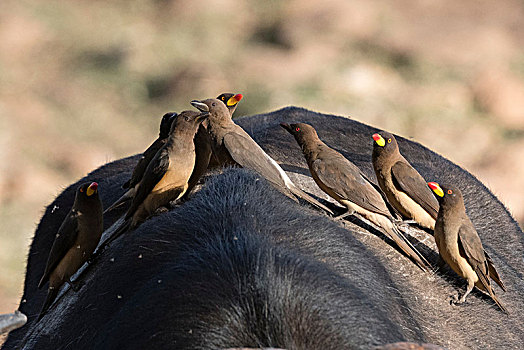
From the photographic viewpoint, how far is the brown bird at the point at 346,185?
2781 millimetres

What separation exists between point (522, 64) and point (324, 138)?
7139 millimetres

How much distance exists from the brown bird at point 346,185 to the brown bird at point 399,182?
0.10 metres

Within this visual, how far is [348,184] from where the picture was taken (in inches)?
109

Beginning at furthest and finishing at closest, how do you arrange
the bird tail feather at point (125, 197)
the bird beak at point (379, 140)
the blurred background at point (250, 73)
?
the blurred background at point (250, 73), the bird tail feather at point (125, 197), the bird beak at point (379, 140)

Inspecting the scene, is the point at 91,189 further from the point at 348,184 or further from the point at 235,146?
the point at 348,184

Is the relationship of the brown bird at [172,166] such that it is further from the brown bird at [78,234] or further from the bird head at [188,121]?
the brown bird at [78,234]

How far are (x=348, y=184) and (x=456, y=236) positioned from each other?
45 cm

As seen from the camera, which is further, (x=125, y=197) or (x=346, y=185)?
(x=125, y=197)

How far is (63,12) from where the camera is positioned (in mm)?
12242

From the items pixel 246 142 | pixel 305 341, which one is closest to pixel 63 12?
pixel 246 142

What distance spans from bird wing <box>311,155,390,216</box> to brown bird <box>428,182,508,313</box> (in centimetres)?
22

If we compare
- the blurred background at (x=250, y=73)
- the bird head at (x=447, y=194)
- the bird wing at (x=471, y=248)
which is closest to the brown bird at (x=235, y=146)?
the bird head at (x=447, y=194)

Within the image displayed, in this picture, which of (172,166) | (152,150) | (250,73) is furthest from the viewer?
(250,73)

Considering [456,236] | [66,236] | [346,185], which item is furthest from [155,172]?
[456,236]
